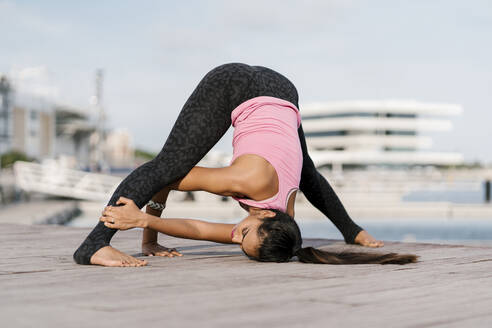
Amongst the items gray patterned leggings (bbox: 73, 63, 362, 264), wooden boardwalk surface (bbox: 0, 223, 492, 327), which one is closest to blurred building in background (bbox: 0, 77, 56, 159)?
gray patterned leggings (bbox: 73, 63, 362, 264)

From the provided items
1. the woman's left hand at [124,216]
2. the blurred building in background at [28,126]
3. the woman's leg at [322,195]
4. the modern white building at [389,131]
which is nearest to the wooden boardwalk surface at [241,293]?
the woman's left hand at [124,216]

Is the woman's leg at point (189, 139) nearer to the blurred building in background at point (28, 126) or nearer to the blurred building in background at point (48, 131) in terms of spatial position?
the blurred building in background at point (48, 131)

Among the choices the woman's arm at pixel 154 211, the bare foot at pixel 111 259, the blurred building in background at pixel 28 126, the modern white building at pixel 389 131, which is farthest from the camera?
the modern white building at pixel 389 131

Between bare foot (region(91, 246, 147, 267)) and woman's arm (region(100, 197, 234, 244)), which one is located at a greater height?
woman's arm (region(100, 197, 234, 244))

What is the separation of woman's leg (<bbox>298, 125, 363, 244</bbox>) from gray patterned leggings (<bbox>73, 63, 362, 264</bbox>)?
0.27 meters

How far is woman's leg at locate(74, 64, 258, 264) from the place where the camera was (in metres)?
3.20

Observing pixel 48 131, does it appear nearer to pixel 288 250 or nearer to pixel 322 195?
pixel 322 195

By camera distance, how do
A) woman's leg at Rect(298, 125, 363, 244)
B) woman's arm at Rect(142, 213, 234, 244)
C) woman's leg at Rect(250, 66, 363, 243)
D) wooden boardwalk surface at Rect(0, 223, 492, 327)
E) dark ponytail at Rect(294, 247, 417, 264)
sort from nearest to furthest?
wooden boardwalk surface at Rect(0, 223, 492, 327), woman's arm at Rect(142, 213, 234, 244), dark ponytail at Rect(294, 247, 417, 264), woman's leg at Rect(250, 66, 363, 243), woman's leg at Rect(298, 125, 363, 244)

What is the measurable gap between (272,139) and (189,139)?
41 centimetres

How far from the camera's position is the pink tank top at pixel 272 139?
3312 mm

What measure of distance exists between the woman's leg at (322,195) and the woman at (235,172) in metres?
0.53

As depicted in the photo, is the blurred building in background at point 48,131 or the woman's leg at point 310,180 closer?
the woman's leg at point 310,180

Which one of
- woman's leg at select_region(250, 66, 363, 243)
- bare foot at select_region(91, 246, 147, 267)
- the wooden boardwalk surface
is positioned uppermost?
woman's leg at select_region(250, 66, 363, 243)

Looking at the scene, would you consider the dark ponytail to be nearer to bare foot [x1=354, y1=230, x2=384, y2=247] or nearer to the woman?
the woman
